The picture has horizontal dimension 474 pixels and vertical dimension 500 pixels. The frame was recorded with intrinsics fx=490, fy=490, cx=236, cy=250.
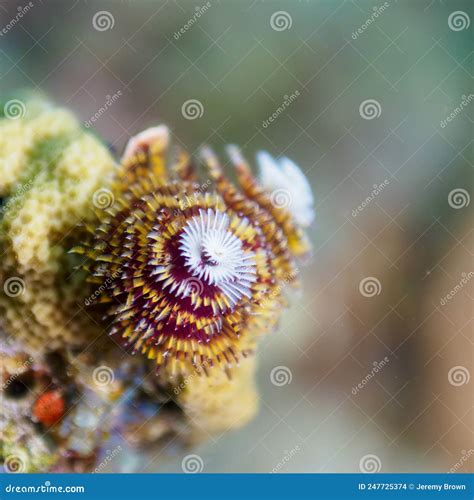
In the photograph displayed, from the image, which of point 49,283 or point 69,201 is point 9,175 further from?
point 49,283

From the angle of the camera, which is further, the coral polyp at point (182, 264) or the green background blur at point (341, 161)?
the green background blur at point (341, 161)

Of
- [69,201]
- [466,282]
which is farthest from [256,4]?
[466,282]

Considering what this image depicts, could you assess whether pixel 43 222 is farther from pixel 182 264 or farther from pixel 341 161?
pixel 341 161

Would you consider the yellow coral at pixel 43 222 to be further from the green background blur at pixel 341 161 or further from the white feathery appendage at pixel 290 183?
the white feathery appendage at pixel 290 183

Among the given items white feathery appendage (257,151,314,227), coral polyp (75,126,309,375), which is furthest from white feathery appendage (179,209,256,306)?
white feathery appendage (257,151,314,227)

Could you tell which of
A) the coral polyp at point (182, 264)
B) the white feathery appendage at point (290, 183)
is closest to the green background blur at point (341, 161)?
the white feathery appendage at point (290, 183)

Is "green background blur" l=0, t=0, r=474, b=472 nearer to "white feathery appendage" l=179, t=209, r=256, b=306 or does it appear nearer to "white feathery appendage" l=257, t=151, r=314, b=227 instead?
"white feathery appendage" l=257, t=151, r=314, b=227
